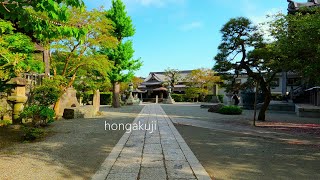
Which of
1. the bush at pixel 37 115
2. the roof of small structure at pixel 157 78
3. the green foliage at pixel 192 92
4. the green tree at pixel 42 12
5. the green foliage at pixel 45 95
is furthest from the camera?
the roof of small structure at pixel 157 78

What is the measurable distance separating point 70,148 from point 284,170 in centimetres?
490

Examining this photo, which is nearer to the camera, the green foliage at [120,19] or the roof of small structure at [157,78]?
the green foliage at [120,19]

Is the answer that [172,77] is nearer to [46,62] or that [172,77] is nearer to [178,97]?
[178,97]

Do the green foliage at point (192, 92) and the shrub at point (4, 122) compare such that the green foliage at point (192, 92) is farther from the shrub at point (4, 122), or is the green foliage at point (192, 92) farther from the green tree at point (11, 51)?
the green tree at point (11, 51)

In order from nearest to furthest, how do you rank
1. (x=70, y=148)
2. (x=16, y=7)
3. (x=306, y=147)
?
(x=16, y=7) → (x=70, y=148) → (x=306, y=147)

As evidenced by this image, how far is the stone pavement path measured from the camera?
4.60 m

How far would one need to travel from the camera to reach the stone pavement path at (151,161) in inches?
181

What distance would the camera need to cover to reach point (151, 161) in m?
5.50

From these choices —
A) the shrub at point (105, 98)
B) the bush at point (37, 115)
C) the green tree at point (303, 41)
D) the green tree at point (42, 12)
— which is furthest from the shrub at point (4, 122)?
the shrub at point (105, 98)

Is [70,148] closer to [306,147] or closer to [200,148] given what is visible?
[200,148]

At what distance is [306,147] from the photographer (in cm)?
718

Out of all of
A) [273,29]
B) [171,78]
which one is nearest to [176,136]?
[273,29]

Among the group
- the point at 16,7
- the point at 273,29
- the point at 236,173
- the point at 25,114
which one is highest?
the point at 273,29

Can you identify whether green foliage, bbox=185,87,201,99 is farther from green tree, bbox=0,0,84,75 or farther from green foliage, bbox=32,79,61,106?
green tree, bbox=0,0,84,75
